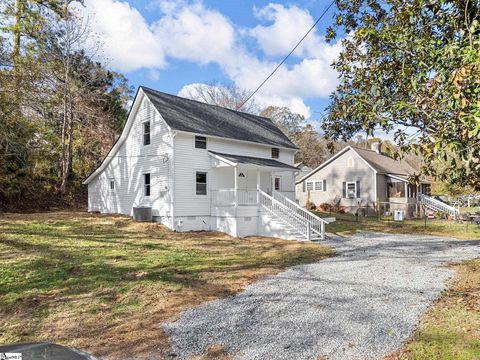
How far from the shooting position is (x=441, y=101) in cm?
513

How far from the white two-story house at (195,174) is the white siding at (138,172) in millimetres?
46

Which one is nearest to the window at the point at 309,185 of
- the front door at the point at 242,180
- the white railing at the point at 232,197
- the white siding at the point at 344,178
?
the white siding at the point at 344,178

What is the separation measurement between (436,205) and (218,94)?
97.3 ft

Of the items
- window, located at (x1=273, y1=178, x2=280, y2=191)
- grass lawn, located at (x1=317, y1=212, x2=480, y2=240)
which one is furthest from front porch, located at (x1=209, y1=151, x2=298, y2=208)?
grass lawn, located at (x1=317, y1=212, x2=480, y2=240)

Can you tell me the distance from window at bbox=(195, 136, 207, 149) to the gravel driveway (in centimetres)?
904

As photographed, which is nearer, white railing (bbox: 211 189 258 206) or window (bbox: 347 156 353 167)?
white railing (bbox: 211 189 258 206)

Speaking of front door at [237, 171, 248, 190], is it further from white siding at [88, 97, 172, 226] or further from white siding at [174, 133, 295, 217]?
white siding at [88, 97, 172, 226]

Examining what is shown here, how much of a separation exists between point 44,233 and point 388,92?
11886mm

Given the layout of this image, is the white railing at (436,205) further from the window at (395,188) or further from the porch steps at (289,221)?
the porch steps at (289,221)

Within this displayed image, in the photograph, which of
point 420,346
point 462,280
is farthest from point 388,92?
point 420,346

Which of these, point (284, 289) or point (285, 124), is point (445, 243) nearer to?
point (284, 289)

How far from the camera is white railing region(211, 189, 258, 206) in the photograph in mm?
15625

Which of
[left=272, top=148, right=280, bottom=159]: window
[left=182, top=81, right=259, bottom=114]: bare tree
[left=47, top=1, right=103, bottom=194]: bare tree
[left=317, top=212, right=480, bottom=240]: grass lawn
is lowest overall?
[left=317, top=212, right=480, bottom=240]: grass lawn

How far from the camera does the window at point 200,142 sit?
53.8 ft
